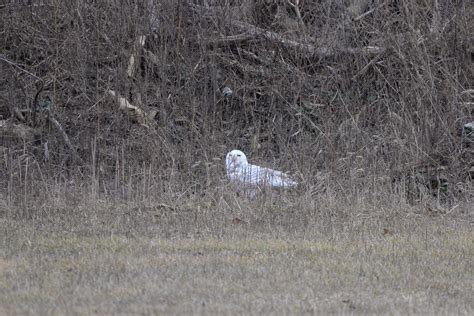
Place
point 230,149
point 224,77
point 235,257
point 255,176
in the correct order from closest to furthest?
point 235,257 < point 255,176 < point 230,149 < point 224,77

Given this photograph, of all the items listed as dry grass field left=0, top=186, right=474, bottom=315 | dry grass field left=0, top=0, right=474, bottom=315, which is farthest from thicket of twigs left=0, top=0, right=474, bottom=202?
dry grass field left=0, top=186, right=474, bottom=315

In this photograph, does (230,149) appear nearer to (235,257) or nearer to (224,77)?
(224,77)

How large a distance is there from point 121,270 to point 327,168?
565cm

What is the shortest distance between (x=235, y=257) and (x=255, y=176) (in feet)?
12.4

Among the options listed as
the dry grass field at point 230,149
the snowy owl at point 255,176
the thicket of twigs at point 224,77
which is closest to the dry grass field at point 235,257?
the dry grass field at point 230,149

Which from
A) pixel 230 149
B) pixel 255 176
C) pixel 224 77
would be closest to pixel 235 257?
pixel 255 176

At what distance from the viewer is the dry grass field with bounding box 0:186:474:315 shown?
5734mm

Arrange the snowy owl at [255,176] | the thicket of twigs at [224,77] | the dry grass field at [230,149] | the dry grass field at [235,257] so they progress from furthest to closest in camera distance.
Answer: the thicket of twigs at [224,77] → the snowy owl at [255,176] → the dry grass field at [230,149] → the dry grass field at [235,257]

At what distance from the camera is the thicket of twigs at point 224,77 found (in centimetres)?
1341

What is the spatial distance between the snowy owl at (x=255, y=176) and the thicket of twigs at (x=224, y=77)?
54.9 inches

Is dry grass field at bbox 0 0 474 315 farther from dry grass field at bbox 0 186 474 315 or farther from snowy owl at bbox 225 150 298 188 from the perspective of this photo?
snowy owl at bbox 225 150 298 188

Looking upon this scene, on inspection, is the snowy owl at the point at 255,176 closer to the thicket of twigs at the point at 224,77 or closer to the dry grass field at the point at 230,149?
the dry grass field at the point at 230,149

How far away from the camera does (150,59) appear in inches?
586

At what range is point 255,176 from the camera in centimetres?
1094
